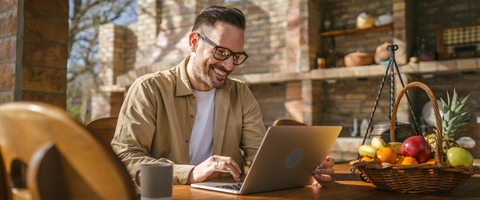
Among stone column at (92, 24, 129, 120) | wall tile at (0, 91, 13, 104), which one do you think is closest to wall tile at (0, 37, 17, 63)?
wall tile at (0, 91, 13, 104)

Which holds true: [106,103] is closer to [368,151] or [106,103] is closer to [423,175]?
[368,151]

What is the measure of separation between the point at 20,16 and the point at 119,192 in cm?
130

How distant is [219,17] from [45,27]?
0.72m

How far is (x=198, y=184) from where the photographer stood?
3.40 feet

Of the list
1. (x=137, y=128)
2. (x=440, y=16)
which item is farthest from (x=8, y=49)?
(x=440, y=16)

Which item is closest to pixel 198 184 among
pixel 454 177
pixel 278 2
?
pixel 454 177

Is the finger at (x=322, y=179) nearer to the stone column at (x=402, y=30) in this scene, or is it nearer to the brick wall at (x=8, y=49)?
the brick wall at (x=8, y=49)

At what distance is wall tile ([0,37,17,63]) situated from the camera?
4.74 ft

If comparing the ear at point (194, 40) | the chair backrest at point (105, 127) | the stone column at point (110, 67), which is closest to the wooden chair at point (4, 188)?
the chair backrest at point (105, 127)

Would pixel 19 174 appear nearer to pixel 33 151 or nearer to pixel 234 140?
pixel 33 151

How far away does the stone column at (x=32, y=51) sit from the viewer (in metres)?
1.44

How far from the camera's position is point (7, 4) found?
1.50m

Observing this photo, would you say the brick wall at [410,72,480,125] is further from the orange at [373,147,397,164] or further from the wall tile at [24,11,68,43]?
the wall tile at [24,11,68,43]

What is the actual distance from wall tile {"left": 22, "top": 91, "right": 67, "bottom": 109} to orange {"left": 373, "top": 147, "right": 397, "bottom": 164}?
1266mm
